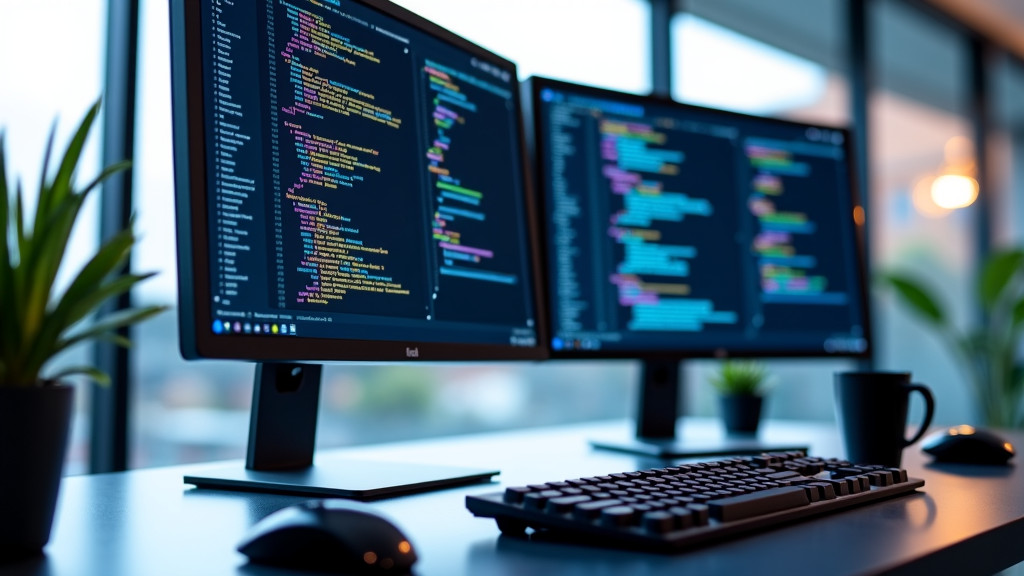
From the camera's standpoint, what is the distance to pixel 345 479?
897 millimetres

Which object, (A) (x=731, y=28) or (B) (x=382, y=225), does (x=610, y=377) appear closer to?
(A) (x=731, y=28)

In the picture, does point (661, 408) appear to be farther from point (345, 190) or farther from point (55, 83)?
point (55, 83)

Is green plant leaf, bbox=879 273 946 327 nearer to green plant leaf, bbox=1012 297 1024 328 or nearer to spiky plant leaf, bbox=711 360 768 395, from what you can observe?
green plant leaf, bbox=1012 297 1024 328

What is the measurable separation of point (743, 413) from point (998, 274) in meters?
2.70

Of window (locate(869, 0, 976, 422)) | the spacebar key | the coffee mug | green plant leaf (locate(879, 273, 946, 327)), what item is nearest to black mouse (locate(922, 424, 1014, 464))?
the coffee mug

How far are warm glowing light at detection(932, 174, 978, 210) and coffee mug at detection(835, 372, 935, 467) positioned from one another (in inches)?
142

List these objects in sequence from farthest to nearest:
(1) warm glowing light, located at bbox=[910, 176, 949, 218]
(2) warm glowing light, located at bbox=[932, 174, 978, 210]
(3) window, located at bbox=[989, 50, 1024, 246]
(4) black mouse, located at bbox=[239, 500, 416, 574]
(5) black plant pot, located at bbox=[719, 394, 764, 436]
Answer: (3) window, located at bbox=[989, 50, 1024, 246]
(2) warm glowing light, located at bbox=[932, 174, 978, 210]
(1) warm glowing light, located at bbox=[910, 176, 949, 218]
(5) black plant pot, located at bbox=[719, 394, 764, 436]
(4) black mouse, located at bbox=[239, 500, 416, 574]

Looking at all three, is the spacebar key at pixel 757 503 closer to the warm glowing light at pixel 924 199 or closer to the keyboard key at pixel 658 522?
the keyboard key at pixel 658 522

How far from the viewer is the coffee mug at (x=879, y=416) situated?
110cm

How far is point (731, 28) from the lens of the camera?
10.9ft

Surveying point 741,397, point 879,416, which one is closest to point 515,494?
point 879,416

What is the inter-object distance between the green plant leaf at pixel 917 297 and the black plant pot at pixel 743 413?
7.41 ft

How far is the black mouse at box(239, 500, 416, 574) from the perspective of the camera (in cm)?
54

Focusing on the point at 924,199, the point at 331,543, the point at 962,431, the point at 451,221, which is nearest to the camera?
the point at 331,543
